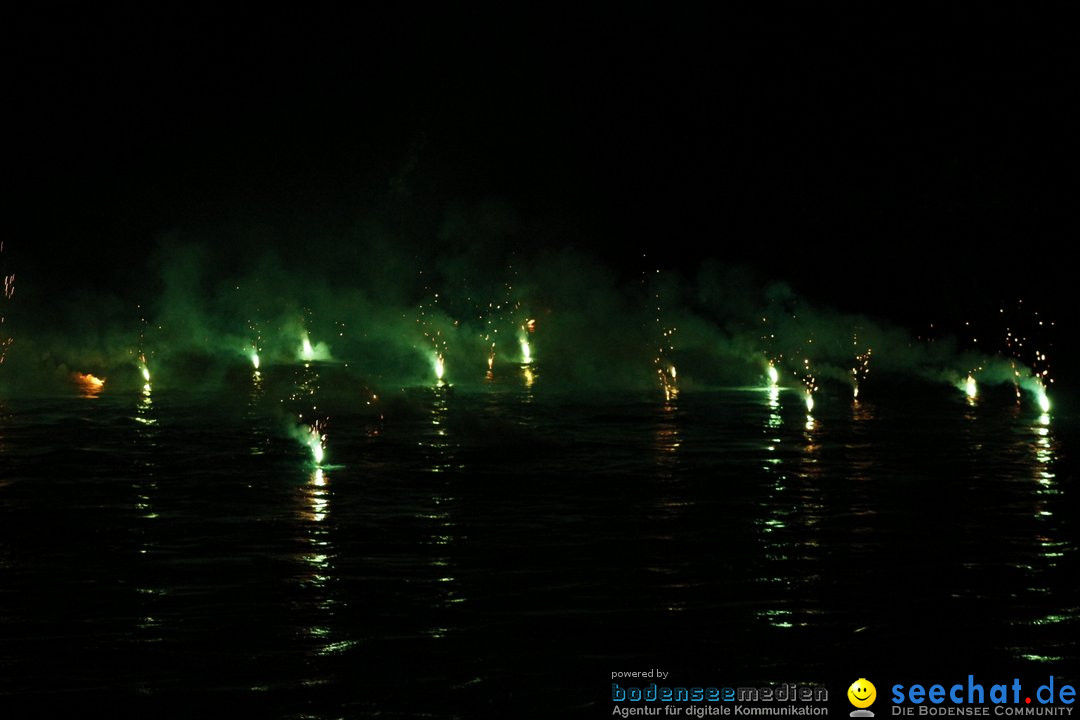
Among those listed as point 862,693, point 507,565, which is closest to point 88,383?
point 507,565

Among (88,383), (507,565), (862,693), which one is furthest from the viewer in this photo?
(88,383)

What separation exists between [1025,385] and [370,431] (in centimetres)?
1470

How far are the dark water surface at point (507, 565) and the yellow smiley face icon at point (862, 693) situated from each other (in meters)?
0.21

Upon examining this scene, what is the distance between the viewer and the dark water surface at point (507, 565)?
30.7 ft

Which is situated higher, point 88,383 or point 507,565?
point 88,383

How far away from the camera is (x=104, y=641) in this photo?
9961 millimetres

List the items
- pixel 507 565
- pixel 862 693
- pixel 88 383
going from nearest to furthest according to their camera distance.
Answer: pixel 862 693 < pixel 507 565 < pixel 88 383

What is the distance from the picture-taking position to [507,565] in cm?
1238

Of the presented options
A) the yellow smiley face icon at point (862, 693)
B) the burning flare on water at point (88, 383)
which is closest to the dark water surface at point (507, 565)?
the yellow smiley face icon at point (862, 693)

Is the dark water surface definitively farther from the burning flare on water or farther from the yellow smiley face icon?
the burning flare on water

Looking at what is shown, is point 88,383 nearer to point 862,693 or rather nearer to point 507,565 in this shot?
point 507,565

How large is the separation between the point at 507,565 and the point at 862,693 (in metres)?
Answer: 4.17

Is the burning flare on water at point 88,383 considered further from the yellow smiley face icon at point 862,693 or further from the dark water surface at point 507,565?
the yellow smiley face icon at point 862,693

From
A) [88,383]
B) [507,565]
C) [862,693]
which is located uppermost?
[88,383]
